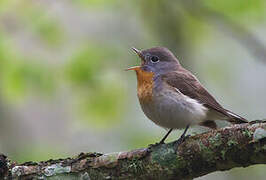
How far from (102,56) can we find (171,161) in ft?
11.8

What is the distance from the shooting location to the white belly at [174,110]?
16.6ft

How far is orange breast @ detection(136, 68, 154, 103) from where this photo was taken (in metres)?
5.21

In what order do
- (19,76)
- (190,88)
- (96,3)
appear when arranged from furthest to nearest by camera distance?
(96,3), (19,76), (190,88)

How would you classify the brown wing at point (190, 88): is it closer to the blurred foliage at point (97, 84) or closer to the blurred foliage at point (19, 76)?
the blurred foliage at point (97, 84)

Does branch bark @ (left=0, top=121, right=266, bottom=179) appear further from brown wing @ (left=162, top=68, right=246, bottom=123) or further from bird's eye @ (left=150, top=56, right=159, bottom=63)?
bird's eye @ (left=150, top=56, right=159, bottom=63)

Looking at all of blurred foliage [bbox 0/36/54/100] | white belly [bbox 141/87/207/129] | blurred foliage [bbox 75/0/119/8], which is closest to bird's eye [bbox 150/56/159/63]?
white belly [bbox 141/87/207/129]

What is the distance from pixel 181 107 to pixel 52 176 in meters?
1.62

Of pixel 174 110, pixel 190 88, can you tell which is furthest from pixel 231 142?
pixel 190 88

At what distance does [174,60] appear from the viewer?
607 centimetres

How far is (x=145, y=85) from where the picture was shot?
17.8ft

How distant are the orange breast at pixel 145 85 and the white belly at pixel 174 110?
0.24 feet

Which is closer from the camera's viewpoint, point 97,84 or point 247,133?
point 247,133

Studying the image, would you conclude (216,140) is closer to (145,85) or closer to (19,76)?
(145,85)

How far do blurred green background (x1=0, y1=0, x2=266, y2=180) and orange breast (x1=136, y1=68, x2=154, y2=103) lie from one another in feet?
5.07
